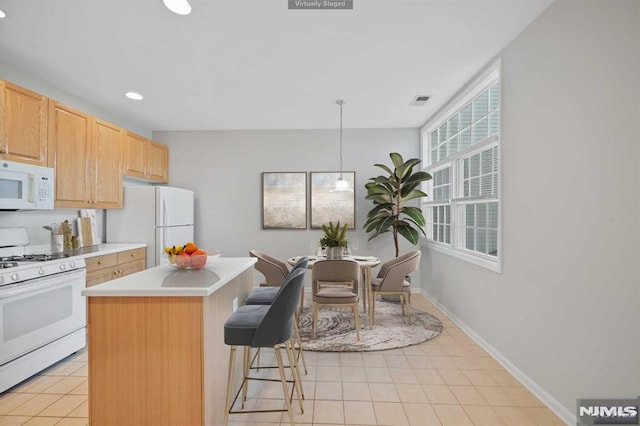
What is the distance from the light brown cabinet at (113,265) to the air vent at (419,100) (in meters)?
3.83

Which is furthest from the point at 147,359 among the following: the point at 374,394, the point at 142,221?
the point at 142,221

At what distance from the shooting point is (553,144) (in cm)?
213

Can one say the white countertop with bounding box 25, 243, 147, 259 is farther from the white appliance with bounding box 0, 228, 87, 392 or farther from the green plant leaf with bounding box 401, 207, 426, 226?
the green plant leaf with bounding box 401, 207, 426, 226

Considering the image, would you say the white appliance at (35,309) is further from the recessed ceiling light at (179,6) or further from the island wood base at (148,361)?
the recessed ceiling light at (179,6)

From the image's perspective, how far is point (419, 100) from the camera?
12.9ft

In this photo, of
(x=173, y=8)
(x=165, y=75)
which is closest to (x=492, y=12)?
(x=173, y=8)

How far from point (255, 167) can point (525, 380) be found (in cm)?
437

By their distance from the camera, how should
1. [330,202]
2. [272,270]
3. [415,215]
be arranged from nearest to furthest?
[272,270] < [415,215] < [330,202]

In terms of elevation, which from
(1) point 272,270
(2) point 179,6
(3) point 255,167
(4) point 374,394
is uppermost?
(2) point 179,6

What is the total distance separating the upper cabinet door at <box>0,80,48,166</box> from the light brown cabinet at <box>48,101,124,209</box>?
0.10 m

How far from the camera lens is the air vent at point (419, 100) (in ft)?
12.6

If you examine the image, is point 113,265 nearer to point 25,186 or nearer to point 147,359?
point 25,186

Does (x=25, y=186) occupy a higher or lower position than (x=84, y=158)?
lower

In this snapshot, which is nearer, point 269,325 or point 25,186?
point 269,325
